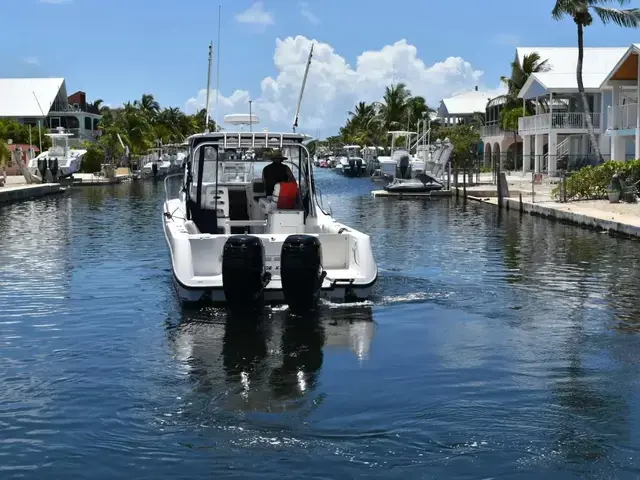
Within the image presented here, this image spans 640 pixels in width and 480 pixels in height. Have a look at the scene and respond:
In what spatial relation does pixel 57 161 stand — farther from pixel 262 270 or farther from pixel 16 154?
pixel 262 270

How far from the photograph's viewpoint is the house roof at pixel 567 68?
53.5m

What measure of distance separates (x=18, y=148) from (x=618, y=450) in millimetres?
58314

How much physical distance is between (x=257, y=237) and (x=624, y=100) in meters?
33.9

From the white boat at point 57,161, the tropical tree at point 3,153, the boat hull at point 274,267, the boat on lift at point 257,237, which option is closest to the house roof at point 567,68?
the white boat at point 57,161

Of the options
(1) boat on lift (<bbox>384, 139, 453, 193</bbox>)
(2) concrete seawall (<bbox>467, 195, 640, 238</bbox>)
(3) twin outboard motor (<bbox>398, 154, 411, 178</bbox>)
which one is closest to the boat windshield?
(2) concrete seawall (<bbox>467, 195, 640, 238</bbox>)

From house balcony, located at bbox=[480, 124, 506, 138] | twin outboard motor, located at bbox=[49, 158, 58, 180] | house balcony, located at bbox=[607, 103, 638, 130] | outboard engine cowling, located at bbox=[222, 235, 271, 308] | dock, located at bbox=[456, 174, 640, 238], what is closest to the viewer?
outboard engine cowling, located at bbox=[222, 235, 271, 308]

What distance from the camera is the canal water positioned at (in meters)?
7.59

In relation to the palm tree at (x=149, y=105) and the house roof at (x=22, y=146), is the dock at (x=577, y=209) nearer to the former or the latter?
the house roof at (x=22, y=146)

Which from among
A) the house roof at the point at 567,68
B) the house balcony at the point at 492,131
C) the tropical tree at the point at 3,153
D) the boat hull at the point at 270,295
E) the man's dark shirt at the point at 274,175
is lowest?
the boat hull at the point at 270,295

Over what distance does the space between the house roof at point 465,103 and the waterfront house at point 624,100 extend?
4999cm

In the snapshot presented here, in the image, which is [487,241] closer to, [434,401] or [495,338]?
[495,338]

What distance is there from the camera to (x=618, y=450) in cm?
768

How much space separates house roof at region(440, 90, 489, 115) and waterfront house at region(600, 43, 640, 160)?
164ft

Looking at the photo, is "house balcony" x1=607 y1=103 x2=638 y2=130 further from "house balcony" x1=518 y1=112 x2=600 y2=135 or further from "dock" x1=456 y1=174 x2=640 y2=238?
"house balcony" x1=518 y1=112 x2=600 y2=135
